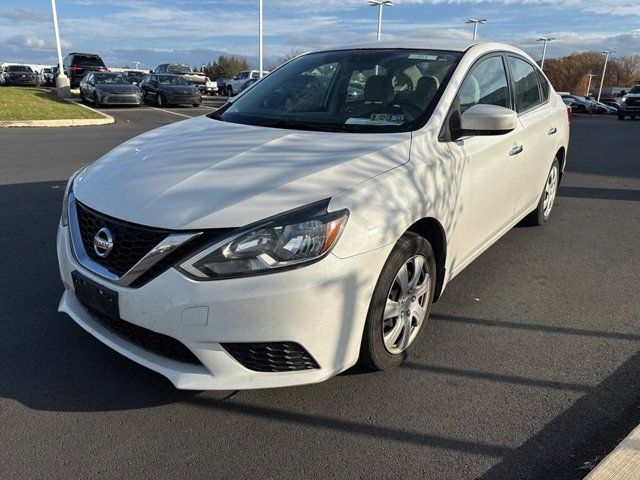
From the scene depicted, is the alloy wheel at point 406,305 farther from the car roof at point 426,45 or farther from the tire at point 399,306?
the car roof at point 426,45

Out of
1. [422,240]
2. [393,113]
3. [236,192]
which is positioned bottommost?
[422,240]

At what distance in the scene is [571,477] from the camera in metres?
2.11

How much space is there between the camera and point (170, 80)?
915 inches

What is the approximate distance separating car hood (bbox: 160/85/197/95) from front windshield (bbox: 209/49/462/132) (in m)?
19.9

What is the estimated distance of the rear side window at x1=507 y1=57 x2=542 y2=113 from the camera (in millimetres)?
4230

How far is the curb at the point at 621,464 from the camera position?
2.00m

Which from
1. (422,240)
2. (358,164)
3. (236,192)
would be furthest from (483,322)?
(236,192)

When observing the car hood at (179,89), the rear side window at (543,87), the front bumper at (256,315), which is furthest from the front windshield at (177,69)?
the front bumper at (256,315)

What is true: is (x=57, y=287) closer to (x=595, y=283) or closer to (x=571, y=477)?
(x=571, y=477)

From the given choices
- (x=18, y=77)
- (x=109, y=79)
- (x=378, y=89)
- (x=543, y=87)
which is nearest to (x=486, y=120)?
(x=378, y=89)

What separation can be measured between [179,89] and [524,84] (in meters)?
20.5

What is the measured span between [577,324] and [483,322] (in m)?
0.61

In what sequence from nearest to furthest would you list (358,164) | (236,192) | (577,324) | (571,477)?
1. (571,477)
2. (236,192)
3. (358,164)
4. (577,324)

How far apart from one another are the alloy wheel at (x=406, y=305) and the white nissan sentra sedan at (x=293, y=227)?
0.04ft
